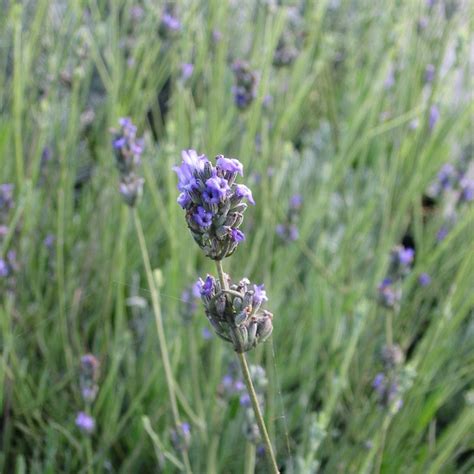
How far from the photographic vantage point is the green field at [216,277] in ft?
4.63

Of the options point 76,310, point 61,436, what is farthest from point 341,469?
point 76,310

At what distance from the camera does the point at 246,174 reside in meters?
1.87

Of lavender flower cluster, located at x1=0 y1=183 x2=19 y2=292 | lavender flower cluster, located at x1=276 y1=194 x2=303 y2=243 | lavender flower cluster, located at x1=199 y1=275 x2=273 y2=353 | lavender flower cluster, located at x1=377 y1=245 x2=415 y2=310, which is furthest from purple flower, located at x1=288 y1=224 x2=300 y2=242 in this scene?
lavender flower cluster, located at x1=199 y1=275 x2=273 y2=353

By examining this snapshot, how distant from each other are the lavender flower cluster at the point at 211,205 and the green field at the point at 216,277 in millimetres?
421

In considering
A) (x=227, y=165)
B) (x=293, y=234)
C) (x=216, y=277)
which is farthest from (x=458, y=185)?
(x=227, y=165)

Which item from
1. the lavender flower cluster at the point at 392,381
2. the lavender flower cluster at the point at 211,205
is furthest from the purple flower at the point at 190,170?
the lavender flower cluster at the point at 392,381

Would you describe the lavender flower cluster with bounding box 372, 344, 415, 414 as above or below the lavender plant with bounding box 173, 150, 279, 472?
above

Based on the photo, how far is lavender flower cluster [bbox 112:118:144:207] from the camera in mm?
1116

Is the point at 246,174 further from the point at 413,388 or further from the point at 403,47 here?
the point at 403,47

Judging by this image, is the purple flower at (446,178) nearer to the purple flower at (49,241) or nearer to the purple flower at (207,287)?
the purple flower at (49,241)

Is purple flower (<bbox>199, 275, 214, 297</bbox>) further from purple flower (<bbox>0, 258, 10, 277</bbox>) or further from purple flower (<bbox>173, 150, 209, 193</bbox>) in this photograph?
purple flower (<bbox>0, 258, 10, 277</bbox>)

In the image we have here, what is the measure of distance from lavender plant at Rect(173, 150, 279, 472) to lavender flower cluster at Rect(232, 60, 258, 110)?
784 millimetres

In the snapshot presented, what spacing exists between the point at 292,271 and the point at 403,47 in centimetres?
101

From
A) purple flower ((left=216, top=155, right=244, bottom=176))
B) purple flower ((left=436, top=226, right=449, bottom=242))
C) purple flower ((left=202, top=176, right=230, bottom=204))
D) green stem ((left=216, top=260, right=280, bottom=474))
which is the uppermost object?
purple flower ((left=436, top=226, right=449, bottom=242))
